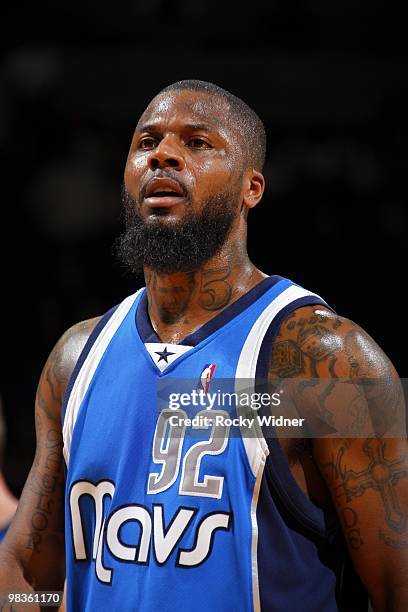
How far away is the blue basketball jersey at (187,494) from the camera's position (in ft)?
7.04

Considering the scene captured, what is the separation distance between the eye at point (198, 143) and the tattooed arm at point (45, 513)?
62cm

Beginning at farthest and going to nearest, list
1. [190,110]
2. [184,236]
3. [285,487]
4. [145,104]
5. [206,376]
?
[145,104] → [190,110] → [184,236] → [206,376] → [285,487]

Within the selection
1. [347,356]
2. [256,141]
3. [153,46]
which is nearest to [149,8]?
[153,46]

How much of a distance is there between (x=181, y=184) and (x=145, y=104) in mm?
3991

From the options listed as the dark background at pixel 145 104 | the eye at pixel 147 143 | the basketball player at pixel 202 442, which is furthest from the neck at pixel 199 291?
the dark background at pixel 145 104

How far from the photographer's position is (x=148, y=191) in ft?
8.13

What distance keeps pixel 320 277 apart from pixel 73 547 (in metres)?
3.57

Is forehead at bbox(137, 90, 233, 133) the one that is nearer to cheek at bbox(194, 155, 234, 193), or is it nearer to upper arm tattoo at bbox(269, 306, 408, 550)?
cheek at bbox(194, 155, 234, 193)

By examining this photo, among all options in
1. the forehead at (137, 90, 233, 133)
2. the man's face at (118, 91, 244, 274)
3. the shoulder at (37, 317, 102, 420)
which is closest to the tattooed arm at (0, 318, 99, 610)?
the shoulder at (37, 317, 102, 420)

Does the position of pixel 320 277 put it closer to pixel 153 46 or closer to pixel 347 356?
pixel 153 46

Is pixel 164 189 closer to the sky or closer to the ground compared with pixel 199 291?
closer to the sky

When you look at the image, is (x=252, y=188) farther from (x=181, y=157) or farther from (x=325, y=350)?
(x=325, y=350)

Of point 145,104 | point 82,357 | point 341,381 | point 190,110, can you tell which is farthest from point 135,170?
point 145,104

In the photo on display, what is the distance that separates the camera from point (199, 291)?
2500 millimetres
